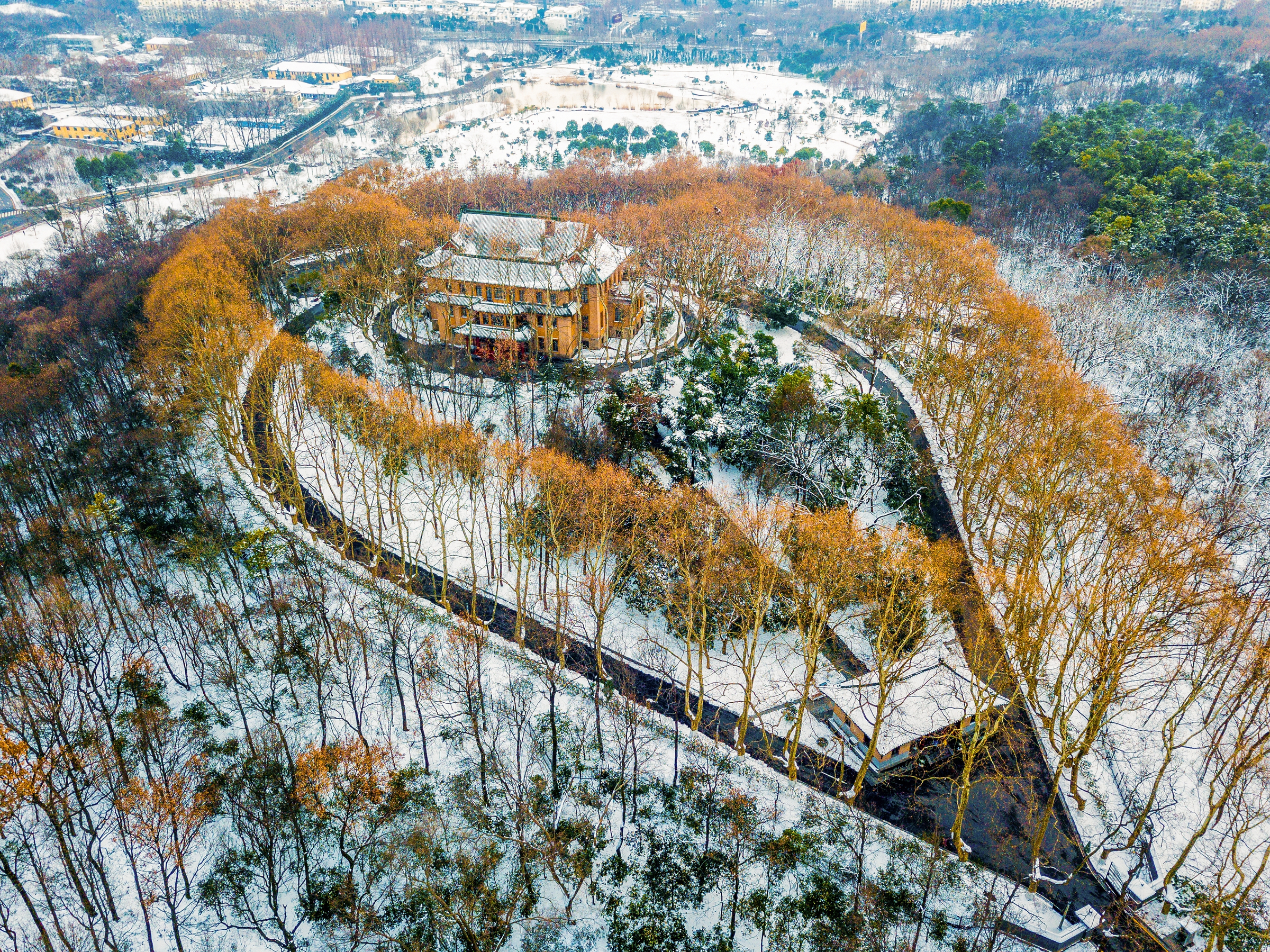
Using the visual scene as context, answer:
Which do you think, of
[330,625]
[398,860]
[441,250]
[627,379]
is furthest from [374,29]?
[398,860]

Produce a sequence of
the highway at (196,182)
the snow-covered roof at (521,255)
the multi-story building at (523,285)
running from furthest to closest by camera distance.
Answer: the highway at (196,182) → the snow-covered roof at (521,255) → the multi-story building at (523,285)

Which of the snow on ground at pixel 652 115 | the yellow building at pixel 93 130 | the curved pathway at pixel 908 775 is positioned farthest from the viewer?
the yellow building at pixel 93 130

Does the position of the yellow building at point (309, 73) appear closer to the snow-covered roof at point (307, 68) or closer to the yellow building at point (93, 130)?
the snow-covered roof at point (307, 68)

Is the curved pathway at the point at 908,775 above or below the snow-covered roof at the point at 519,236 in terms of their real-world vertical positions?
below

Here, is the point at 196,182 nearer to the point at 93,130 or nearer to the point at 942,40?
the point at 93,130

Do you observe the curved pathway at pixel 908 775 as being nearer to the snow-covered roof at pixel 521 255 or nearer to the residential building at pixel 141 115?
the snow-covered roof at pixel 521 255

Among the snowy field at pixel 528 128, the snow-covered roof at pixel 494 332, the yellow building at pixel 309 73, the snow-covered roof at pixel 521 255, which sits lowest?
the snow-covered roof at pixel 494 332

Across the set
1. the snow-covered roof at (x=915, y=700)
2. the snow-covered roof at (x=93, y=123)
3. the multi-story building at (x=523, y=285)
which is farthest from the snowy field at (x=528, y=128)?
the snow-covered roof at (x=915, y=700)

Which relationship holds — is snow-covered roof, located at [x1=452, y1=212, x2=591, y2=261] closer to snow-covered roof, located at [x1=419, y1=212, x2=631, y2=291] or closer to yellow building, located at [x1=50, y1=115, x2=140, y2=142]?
snow-covered roof, located at [x1=419, y1=212, x2=631, y2=291]

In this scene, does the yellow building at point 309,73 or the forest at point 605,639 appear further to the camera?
the yellow building at point 309,73
